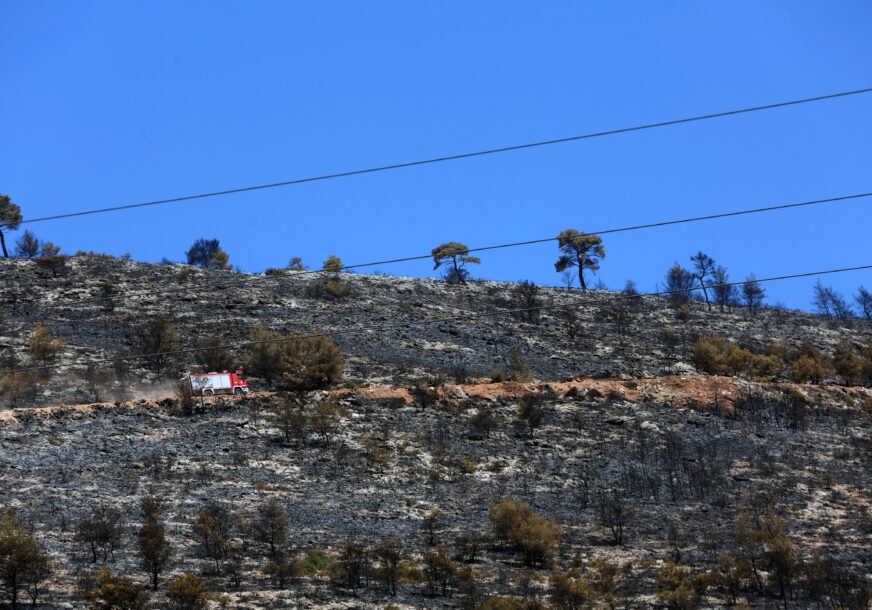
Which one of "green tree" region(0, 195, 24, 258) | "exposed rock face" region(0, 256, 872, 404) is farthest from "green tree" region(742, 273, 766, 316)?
"green tree" region(0, 195, 24, 258)

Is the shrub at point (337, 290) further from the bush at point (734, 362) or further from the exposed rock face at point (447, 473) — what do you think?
the bush at point (734, 362)

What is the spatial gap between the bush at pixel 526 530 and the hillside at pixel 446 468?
0.27 ft

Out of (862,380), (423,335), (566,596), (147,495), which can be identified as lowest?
(566,596)

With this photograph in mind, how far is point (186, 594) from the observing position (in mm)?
22812

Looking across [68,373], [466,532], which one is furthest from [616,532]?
[68,373]

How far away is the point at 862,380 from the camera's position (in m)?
58.1

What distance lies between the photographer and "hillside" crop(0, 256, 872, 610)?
2642 centimetres

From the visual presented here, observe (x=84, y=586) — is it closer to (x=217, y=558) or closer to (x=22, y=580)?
(x=22, y=580)

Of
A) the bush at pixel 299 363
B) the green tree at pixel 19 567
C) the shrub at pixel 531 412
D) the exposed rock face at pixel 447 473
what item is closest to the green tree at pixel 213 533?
the exposed rock face at pixel 447 473

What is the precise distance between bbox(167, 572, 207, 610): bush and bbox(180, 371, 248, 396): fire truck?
21.6 metres

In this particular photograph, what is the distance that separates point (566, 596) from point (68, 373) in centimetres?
3169

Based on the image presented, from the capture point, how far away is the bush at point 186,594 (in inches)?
896

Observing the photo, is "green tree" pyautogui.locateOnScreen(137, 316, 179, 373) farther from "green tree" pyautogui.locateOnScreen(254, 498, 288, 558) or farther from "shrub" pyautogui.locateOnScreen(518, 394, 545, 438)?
"green tree" pyautogui.locateOnScreen(254, 498, 288, 558)

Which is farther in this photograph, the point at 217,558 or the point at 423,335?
the point at 423,335
